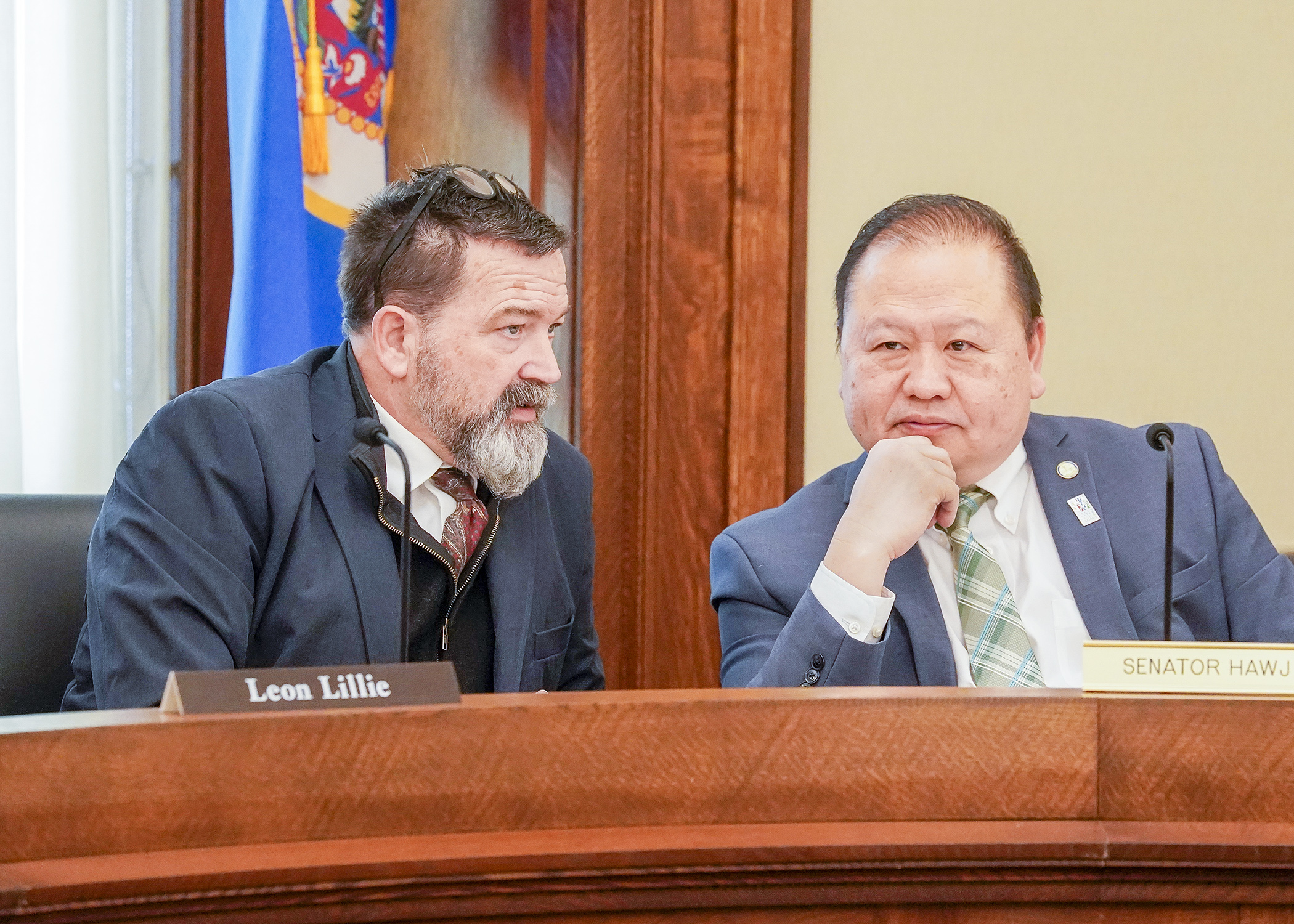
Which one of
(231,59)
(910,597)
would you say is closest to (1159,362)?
(910,597)

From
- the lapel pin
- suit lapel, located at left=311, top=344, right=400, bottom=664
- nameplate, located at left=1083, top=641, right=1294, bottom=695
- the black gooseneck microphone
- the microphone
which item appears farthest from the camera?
the lapel pin

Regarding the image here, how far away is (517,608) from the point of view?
6.13 feet

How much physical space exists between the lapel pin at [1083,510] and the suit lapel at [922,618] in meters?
0.22

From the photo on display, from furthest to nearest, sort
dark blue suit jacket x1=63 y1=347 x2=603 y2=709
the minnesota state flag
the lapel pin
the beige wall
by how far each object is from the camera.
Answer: the beige wall < the minnesota state flag < the lapel pin < dark blue suit jacket x1=63 y1=347 x2=603 y2=709

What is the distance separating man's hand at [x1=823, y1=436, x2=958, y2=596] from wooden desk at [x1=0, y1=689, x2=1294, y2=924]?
1.79ft

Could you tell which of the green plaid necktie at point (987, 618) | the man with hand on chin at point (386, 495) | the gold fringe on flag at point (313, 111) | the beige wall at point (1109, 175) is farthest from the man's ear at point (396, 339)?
the beige wall at point (1109, 175)

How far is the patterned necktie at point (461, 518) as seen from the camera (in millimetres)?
1850

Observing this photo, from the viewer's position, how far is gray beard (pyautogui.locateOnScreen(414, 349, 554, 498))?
6.13ft

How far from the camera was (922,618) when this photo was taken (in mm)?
1744

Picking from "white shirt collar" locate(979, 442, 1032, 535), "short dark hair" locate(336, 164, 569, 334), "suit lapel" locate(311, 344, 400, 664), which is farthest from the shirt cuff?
"short dark hair" locate(336, 164, 569, 334)

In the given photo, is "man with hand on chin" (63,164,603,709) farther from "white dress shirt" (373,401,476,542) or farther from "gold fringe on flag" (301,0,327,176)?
"gold fringe on flag" (301,0,327,176)

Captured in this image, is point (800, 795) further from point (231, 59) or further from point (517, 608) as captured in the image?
point (231, 59)

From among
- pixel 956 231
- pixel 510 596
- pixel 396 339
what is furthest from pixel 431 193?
pixel 956 231

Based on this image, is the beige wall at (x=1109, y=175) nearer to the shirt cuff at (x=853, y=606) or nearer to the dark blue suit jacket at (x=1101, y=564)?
the dark blue suit jacket at (x=1101, y=564)
